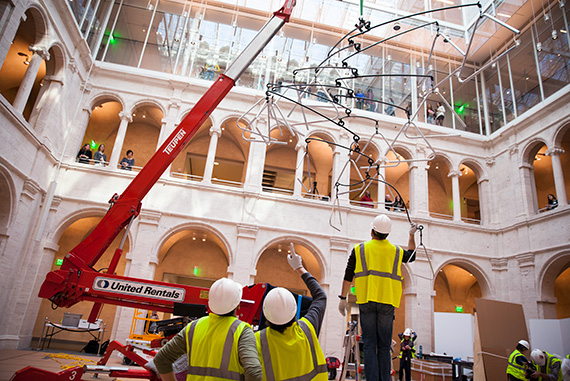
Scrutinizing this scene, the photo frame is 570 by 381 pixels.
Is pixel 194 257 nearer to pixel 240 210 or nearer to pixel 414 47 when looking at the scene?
pixel 240 210

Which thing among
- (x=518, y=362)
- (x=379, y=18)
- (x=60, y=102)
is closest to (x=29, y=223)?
(x=60, y=102)

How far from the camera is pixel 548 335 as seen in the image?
43.6 feet

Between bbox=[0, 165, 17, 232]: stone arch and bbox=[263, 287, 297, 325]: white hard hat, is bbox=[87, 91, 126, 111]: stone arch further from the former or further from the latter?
bbox=[263, 287, 297, 325]: white hard hat

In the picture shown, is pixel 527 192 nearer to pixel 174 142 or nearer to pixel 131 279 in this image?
pixel 174 142

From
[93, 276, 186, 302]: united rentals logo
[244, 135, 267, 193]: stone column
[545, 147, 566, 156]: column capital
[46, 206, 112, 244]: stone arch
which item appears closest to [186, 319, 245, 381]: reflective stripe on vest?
[93, 276, 186, 302]: united rentals logo

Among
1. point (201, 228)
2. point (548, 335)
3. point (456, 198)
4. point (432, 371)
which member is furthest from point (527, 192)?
point (201, 228)

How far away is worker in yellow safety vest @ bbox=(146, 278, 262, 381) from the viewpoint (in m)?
2.59

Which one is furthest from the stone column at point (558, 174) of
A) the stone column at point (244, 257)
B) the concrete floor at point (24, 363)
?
the concrete floor at point (24, 363)

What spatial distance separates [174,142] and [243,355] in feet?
23.2

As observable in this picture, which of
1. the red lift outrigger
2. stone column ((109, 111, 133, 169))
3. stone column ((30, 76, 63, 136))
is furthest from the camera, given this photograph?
stone column ((109, 111, 133, 169))

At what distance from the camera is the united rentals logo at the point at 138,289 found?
6.95 metres

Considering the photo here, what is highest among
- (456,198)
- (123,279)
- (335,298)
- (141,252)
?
(456,198)

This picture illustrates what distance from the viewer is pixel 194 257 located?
19.6 m

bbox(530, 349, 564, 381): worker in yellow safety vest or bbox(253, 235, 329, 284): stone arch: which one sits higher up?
bbox(253, 235, 329, 284): stone arch
